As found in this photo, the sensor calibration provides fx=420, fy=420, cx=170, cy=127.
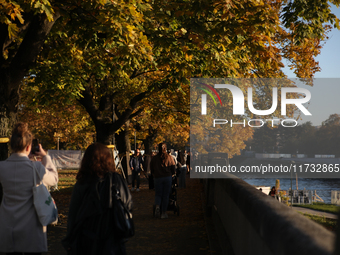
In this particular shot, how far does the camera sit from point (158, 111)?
24.5 meters

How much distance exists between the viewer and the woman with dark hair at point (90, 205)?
3.68 m

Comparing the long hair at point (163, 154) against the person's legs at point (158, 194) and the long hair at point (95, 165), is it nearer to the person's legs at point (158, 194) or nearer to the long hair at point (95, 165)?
the person's legs at point (158, 194)

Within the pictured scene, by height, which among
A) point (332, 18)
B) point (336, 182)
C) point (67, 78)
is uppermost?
point (332, 18)

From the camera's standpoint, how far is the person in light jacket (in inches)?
157

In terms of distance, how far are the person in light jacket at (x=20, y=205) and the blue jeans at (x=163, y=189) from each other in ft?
21.3

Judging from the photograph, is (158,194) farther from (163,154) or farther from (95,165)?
(95,165)

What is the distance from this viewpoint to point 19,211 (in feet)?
13.1

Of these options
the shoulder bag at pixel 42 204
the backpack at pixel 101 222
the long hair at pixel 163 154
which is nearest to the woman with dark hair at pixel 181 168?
the long hair at pixel 163 154

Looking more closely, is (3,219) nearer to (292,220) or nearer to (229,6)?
(292,220)

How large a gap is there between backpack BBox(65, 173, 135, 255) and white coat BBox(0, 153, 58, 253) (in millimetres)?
527

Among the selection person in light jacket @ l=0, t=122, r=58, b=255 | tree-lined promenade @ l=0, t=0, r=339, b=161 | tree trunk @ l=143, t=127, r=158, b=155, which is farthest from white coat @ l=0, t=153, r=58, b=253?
tree trunk @ l=143, t=127, r=158, b=155

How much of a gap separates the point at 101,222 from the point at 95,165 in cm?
52

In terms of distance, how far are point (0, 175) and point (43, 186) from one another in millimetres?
421

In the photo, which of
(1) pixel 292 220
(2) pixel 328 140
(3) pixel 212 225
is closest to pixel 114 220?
(1) pixel 292 220
